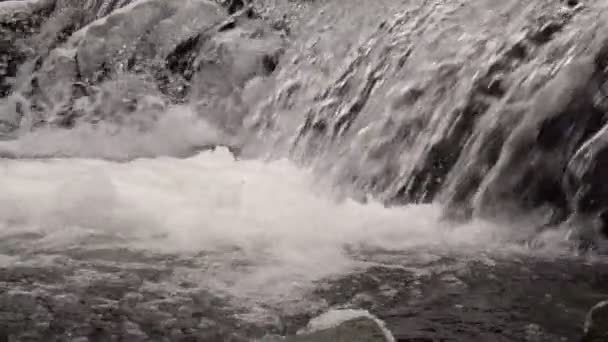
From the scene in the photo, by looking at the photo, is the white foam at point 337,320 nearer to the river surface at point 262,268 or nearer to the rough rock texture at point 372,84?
the river surface at point 262,268

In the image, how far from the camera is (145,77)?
28.4ft

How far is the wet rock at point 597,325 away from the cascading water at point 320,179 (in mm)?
78

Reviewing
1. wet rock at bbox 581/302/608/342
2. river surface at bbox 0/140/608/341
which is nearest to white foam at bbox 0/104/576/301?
river surface at bbox 0/140/608/341

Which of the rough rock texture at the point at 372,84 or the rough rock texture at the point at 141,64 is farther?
the rough rock texture at the point at 141,64

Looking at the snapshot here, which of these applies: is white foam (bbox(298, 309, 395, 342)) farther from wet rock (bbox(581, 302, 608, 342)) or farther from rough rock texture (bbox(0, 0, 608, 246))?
rough rock texture (bbox(0, 0, 608, 246))

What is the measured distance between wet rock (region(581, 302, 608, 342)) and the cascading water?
3.1 inches

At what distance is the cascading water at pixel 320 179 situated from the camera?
3.11m

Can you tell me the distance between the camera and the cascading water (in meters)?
3.11

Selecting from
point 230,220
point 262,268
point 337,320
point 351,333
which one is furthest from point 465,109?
point 351,333

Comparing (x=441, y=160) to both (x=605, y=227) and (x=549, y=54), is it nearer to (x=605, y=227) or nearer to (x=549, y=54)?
(x=549, y=54)

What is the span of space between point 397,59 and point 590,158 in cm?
256

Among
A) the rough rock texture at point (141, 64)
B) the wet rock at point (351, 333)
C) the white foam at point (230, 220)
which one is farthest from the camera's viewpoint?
the rough rock texture at point (141, 64)

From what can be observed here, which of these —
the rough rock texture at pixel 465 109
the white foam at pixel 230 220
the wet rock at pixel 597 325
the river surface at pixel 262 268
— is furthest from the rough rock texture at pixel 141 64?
the wet rock at pixel 597 325

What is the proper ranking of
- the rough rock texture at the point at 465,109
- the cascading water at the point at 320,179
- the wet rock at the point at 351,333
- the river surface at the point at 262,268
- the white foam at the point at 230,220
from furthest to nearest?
the rough rock texture at the point at 465,109 < the white foam at the point at 230,220 < the cascading water at the point at 320,179 < the river surface at the point at 262,268 < the wet rock at the point at 351,333
